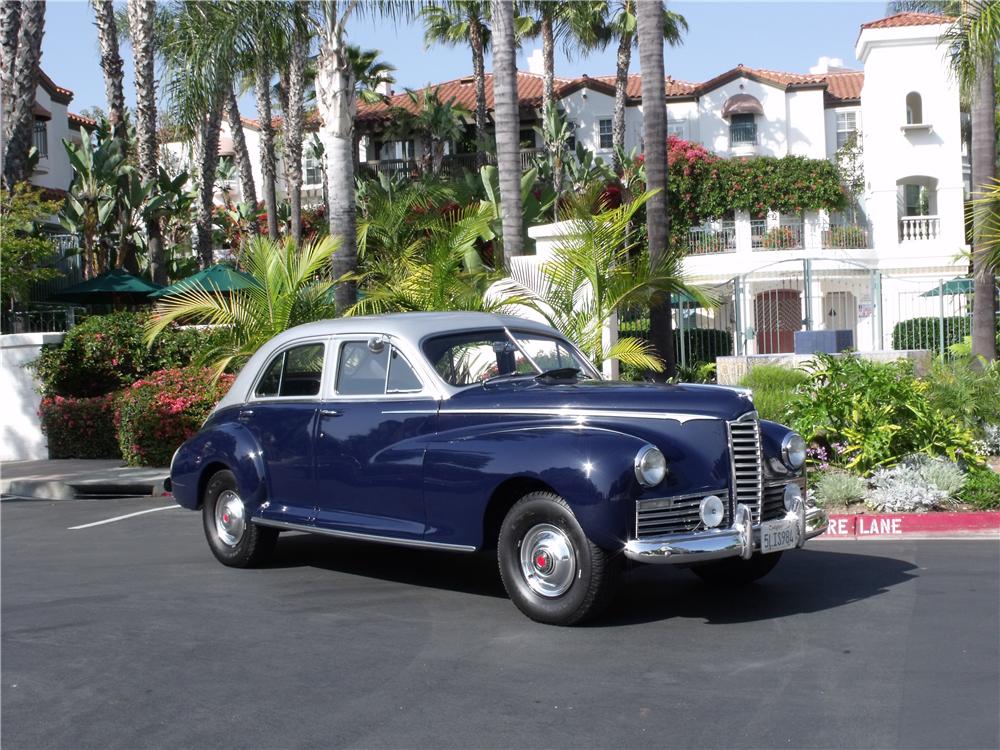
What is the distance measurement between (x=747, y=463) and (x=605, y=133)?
4382cm

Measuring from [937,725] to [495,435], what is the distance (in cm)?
317

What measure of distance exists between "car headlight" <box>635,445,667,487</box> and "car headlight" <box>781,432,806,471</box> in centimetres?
124

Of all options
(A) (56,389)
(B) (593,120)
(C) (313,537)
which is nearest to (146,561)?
(C) (313,537)

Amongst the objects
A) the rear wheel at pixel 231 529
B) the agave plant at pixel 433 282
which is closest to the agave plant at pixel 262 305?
the agave plant at pixel 433 282

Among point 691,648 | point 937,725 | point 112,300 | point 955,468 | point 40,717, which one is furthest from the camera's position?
point 112,300

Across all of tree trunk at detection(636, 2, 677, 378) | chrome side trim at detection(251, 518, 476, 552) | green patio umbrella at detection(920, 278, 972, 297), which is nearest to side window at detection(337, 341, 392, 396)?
chrome side trim at detection(251, 518, 476, 552)

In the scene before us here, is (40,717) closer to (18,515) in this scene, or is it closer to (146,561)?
(146,561)

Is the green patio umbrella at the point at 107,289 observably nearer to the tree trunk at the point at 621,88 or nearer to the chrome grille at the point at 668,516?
the chrome grille at the point at 668,516

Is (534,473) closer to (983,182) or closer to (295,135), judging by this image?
(983,182)

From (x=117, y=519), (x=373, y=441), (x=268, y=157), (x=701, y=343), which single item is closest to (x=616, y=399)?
(x=373, y=441)

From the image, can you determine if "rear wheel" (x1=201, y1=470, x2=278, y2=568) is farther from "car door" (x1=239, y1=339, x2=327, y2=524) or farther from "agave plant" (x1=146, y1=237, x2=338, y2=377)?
"agave plant" (x1=146, y1=237, x2=338, y2=377)

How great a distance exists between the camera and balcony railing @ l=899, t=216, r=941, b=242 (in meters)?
41.4

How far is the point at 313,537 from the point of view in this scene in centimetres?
1084

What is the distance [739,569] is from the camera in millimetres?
7988
